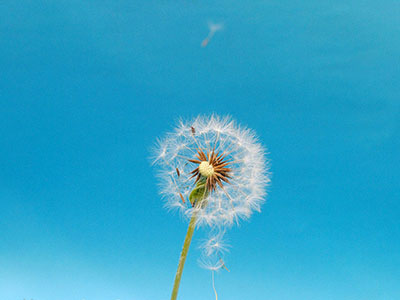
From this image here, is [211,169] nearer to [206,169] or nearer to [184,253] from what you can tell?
[206,169]

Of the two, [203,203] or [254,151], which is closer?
[203,203]

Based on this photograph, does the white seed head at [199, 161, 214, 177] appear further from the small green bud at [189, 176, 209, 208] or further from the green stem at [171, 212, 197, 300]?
the green stem at [171, 212, 197, 300]

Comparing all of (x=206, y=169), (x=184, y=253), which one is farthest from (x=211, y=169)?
(x=184, y=253)

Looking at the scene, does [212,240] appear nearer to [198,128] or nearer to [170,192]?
[170,192]

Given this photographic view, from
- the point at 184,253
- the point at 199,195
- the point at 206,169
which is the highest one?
the point at 206,169

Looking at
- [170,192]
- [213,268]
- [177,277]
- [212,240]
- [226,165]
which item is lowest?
[177,277]

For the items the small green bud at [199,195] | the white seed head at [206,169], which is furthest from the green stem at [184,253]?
the white seed head at [206,169]

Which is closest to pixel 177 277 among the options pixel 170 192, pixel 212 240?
pixel 212 240
